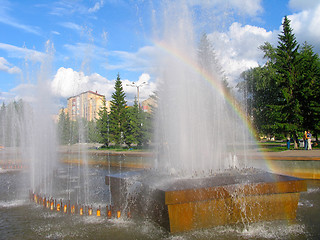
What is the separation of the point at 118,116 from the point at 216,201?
93.0 feet

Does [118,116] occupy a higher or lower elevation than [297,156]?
higher

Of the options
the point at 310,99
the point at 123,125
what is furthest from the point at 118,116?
the point at 310,99

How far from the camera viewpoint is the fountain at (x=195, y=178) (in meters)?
4.98

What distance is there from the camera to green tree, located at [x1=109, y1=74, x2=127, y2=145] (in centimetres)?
3206

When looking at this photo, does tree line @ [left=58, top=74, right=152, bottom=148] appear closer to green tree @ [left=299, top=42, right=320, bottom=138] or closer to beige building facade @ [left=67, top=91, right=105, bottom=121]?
beige building facade @ [left=67, top=91, right=105, bottom=121]

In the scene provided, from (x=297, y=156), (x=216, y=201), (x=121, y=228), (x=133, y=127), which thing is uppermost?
(x=133, y=127)

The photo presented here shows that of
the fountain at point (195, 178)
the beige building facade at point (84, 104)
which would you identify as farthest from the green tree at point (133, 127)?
the fountain at point (195, 178)

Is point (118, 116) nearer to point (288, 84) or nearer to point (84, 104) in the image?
point (84, 104)

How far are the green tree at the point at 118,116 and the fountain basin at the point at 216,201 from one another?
26616mm

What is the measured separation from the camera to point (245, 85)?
31.5m

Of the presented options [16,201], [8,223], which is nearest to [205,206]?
[8,223]

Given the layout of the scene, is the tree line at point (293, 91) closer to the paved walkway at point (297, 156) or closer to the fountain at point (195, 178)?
the paved walkway at point (297, 156)

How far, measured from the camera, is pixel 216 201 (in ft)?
16.7

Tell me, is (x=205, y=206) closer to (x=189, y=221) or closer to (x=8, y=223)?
(x=189, y=221)
